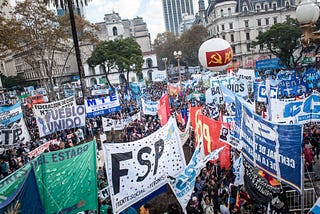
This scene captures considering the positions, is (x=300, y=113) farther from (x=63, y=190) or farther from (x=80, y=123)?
(x=80, y=123)

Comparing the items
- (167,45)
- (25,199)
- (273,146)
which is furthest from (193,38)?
(25,199)

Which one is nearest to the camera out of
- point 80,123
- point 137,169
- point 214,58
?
point 137,169

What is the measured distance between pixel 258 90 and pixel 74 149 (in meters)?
11.6

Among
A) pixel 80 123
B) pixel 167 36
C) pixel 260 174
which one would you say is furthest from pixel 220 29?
pixel 260 174

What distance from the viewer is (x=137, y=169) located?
21.6ft

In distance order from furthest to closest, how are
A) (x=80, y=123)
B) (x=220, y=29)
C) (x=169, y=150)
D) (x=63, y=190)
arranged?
(x=220, y=29), (x=80, y=123), (x=169, y=150), (x=63, y=190)

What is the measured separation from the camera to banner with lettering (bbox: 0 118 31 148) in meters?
12.7

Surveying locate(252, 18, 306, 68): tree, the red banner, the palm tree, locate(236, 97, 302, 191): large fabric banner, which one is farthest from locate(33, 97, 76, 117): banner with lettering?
locate(252, 18, 306, 68): tree

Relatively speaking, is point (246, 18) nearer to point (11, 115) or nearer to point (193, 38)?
point (193, 38)

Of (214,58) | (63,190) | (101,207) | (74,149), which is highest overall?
(214,58)

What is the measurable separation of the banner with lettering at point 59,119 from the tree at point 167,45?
223 feet

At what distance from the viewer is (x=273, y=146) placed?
5.70 metres

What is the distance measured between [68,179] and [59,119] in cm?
817

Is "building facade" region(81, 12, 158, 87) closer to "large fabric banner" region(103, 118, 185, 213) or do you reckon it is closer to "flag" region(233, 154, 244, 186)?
"flag" region(233, 154, 244, 186)
